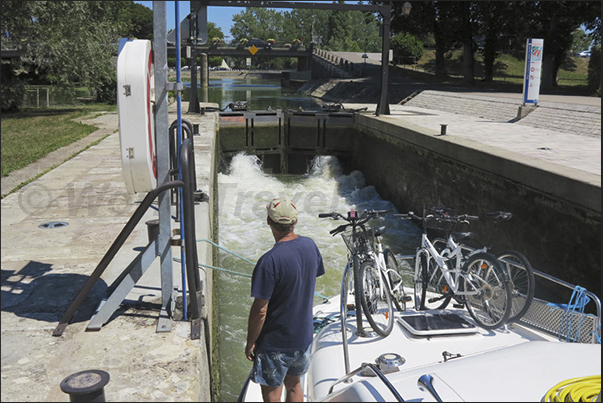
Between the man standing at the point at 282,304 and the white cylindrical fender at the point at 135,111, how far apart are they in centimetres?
101

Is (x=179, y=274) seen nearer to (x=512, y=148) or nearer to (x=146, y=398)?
(x=146, y=398)

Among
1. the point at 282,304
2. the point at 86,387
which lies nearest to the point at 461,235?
the point at 282,304

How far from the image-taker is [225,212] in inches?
560

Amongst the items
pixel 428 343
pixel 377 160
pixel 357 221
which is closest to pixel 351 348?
pixel 428 343

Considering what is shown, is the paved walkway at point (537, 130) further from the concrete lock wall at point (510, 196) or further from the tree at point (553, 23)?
the tree at point (553, 23)

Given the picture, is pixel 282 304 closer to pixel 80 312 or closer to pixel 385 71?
pixel 80 312

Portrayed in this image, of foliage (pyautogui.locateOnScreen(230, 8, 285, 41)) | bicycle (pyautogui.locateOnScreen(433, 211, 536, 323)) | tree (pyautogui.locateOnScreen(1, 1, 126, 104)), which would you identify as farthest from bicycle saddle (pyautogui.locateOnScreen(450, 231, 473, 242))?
foliage (pyautogui.locateOnScreen(230, 8, 285, 41))

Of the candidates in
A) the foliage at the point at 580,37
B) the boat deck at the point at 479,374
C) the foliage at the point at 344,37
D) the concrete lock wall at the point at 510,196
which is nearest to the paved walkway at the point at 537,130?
the concrete lock wall at the point at 510,196

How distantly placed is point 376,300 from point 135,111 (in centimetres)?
257

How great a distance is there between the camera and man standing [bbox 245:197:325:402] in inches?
121

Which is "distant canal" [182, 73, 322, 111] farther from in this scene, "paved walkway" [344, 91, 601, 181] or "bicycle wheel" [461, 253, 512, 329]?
"bicycle wheel" [461, 253, 512, 329]

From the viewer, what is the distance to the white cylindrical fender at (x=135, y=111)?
3529 millimetres

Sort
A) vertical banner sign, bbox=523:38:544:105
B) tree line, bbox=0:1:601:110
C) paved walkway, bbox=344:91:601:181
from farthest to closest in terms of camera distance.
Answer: tree line, bbox=0:1:601:110, vertical banner sign, bbox=523:38:544:105, paved walkway, bbox=344:91:601:181

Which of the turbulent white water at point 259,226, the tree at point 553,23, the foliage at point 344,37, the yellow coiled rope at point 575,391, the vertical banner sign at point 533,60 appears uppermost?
the foliage at point 344,37
